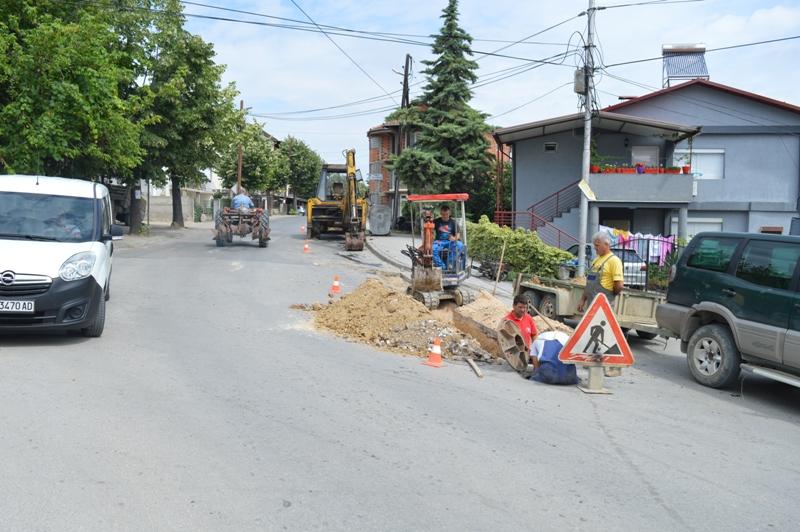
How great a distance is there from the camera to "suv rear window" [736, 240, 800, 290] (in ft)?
25.7

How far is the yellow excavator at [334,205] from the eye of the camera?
28047 mm

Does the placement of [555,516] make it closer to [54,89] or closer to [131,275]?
[131,275]

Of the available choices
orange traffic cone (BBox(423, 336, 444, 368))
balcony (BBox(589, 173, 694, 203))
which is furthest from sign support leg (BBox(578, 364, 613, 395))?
balcony (BBox(589, 173, 694, 203))

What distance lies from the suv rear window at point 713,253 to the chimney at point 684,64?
86.5ft

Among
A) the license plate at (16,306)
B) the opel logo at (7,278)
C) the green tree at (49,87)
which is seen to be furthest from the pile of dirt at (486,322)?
the green tree at (49,87)

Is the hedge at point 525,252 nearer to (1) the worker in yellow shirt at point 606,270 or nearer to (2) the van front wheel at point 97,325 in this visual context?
(1) the worker in yellow shirt at point 606,270

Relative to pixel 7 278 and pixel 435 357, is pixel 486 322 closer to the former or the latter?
pixel 435 357

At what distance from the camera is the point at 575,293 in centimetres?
1191

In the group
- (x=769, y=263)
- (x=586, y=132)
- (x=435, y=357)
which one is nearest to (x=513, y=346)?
(x=435, y=357)

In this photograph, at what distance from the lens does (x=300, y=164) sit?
82938 mm

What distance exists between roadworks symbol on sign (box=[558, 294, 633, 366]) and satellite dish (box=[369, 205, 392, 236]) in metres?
25.0

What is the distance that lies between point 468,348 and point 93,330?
196 inches

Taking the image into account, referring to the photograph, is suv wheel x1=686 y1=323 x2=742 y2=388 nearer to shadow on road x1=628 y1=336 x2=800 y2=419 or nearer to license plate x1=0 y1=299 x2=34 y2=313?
shadow on road x1=628 y1=336 x2=800 y2=419

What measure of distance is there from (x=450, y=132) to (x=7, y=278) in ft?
89.7
